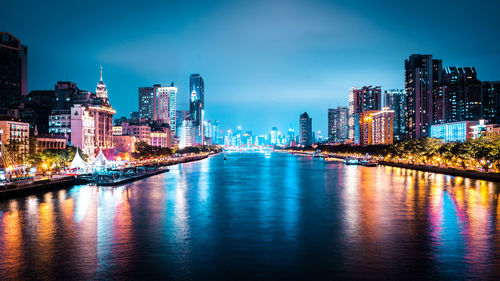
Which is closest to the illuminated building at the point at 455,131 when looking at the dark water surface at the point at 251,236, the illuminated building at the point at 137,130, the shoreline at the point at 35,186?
the dark water surface at the point at 251,236

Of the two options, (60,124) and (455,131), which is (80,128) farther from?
(455,131)

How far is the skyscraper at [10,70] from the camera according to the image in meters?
Answer: 164

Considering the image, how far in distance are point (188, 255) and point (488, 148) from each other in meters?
58.4

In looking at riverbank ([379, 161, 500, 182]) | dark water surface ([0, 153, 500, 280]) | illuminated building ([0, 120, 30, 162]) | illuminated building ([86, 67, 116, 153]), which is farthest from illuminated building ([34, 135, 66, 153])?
riverbank ([379, 161, 500, 182])

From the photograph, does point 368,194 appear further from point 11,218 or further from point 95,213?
point 11,218

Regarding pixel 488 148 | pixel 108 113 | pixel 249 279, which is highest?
pixel 108 113

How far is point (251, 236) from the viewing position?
28.7m

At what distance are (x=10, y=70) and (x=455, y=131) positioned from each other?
187 metres

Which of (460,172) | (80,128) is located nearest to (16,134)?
(80,128)

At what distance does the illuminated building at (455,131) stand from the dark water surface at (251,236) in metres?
127

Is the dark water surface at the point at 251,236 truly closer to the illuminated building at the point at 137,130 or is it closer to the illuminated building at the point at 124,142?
the illuminated building at the point at 124,142

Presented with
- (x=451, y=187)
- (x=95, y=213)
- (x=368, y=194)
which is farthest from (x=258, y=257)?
(x=451, y=187)

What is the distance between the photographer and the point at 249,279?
19828mm

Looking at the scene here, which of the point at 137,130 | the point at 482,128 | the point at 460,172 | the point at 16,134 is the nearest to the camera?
the point at 460,172
